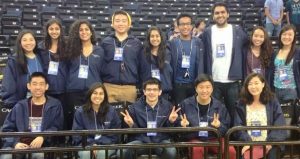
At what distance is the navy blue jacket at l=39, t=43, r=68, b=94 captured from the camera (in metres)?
4.62

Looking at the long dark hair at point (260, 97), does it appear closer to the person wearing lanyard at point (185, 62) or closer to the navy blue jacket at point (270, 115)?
the navy blue jacket at point (270, 115)

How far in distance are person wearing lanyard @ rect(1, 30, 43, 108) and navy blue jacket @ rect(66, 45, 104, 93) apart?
376 mm

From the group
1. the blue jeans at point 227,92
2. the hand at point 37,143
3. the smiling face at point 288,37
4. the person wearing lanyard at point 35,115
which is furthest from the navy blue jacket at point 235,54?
the hand at point 37,143

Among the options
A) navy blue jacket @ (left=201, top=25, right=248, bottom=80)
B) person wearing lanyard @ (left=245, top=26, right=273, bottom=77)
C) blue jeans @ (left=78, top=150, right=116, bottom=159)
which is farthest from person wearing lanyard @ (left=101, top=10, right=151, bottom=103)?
person wearing lanyard @ (left=245, top=26, right=273, bottom=77)

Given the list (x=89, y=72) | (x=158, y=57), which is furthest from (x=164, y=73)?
(x=89, y=72)

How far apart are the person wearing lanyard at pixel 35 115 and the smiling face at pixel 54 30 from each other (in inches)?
22.2

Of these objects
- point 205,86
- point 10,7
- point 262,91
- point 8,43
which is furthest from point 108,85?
point 10,7

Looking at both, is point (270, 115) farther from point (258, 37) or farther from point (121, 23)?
point (121, 23)

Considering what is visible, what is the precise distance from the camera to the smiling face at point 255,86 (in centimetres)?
427

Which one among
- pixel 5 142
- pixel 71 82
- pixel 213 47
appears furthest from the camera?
pixel 213 47

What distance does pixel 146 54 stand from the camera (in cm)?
476

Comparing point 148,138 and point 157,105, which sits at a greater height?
point 157,105

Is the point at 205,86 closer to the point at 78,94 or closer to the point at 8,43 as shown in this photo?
the point at 78,94

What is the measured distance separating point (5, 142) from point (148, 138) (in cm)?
147
